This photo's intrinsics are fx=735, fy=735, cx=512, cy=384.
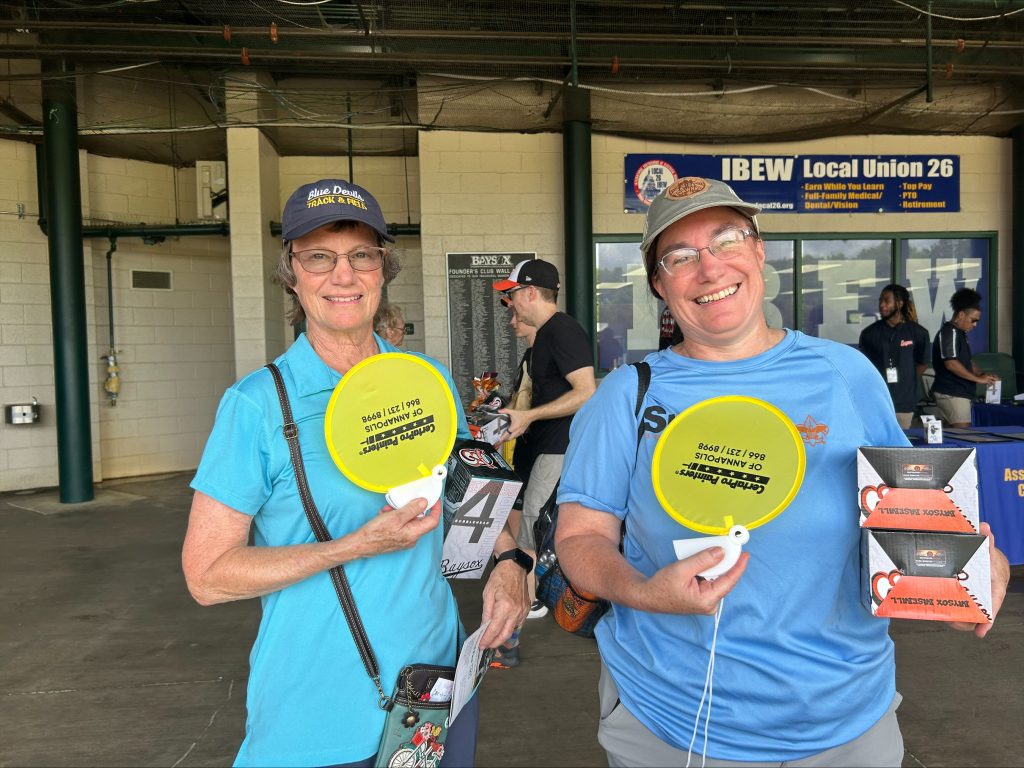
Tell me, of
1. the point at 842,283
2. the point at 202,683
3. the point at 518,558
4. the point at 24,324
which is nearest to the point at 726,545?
the point at 518,558

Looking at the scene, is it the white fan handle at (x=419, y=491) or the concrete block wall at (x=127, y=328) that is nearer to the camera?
the white fan handle at (x=419, y=491)

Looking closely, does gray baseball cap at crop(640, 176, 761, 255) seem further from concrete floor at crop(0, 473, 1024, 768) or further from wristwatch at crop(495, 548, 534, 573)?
concrete floor at crop(0, 473, 1024, 768)

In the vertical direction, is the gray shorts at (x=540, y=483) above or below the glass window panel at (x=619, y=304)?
below

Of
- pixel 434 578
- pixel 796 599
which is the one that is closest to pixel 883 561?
pixel 796 599

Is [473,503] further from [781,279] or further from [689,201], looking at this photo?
[781,279]

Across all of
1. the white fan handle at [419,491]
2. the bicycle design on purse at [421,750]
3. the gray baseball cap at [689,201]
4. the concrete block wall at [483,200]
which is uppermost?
the concrete block wall at [483,200]

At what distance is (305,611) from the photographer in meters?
1.20

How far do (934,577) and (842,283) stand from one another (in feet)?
23.0

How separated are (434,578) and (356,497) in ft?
0.76

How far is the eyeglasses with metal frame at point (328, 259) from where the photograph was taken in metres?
1.33

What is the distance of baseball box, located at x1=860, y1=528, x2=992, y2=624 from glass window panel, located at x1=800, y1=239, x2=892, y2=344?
6.71m

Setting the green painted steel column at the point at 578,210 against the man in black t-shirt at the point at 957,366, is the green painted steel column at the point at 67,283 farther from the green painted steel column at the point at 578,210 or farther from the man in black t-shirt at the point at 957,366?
the man in black t-shirt at the point at 957,366

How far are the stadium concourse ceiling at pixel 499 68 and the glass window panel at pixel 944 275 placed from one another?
1.14 meters

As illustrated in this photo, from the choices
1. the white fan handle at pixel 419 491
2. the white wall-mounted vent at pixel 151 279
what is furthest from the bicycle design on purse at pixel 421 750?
the white wall-mounted vent at pixel 151 279
